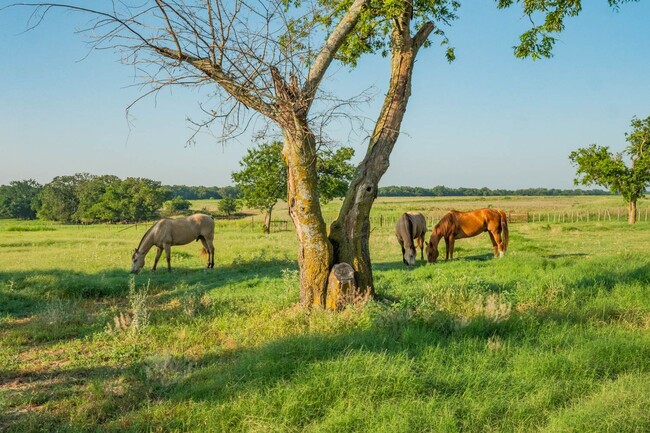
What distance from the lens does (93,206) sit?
259ft

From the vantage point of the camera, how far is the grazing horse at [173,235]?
52.9 feet

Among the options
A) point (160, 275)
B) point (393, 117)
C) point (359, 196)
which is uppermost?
point (393, 117)

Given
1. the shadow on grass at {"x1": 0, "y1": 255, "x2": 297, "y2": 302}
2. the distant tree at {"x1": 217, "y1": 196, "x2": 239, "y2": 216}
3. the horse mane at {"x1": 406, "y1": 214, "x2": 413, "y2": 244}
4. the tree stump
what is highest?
the distant tree at {"x1": 217, "y1": 196, "x2": 239, "y2": 216}

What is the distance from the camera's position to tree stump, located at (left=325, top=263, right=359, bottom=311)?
25.1ft

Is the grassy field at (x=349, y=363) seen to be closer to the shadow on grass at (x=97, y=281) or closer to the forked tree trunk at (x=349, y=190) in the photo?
the forked tree trunk at (x=349, y=190)

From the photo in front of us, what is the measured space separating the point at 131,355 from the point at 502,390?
4.70m

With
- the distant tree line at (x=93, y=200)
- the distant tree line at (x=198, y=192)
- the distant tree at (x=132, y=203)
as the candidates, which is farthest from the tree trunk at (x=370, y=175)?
the distant tree line at (x=198, y=192)

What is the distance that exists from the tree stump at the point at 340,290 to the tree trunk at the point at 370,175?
504 millimetres

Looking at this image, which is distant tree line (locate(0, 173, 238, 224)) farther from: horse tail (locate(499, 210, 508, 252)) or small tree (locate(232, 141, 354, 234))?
horse tail (locate(499, 210, 508, 252))

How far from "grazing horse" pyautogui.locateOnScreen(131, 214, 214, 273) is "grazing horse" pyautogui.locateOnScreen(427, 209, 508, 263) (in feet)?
29.3

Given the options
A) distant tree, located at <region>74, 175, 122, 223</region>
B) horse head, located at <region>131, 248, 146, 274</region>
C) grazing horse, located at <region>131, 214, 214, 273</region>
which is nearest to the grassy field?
horse head, located at <region>131, 248, 146, 274</region>

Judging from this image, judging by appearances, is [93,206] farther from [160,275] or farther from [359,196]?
[359,196]

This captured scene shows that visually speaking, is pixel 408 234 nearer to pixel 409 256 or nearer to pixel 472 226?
pixel 409 256

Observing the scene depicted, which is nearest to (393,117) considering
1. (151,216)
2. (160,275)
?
(160,275)
